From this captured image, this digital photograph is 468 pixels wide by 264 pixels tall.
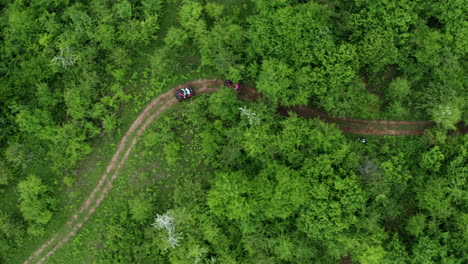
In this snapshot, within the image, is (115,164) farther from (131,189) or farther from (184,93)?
(184,93)

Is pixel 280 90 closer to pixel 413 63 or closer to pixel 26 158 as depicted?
pixel 413 63

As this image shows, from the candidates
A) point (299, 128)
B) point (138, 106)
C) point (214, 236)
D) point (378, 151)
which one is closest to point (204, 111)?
point (138, 106)

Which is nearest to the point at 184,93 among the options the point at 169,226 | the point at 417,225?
the point at 169,226

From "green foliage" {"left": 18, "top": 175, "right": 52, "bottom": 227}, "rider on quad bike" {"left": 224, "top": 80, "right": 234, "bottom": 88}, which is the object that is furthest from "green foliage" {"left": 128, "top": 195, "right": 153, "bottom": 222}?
"rider on quad bike" {"left": 224, "top": 80, "right": 234, "bottom": 88}

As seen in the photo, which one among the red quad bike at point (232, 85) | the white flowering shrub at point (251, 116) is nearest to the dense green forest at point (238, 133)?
the white flowering shrub at point (251, 116)

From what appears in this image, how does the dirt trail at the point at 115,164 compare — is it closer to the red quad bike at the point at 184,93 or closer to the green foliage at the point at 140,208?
the red quad bike at the point at 184,93

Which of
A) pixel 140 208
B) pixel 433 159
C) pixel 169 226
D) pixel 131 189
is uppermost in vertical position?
pixel 131 189
